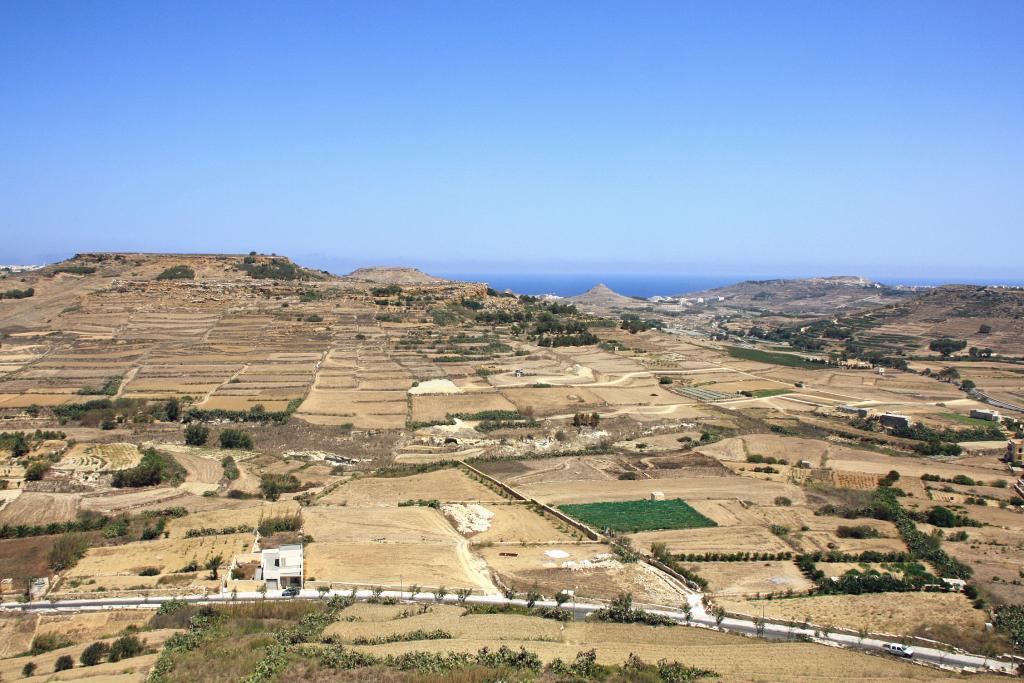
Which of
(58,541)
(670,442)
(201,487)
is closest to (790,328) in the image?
(670,442)

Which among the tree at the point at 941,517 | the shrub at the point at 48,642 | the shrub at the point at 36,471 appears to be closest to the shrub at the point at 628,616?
the shrub at the point at 48,642

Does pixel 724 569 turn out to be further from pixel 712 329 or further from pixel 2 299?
pixel 712 329

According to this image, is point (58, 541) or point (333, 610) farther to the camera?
point (58, 541)

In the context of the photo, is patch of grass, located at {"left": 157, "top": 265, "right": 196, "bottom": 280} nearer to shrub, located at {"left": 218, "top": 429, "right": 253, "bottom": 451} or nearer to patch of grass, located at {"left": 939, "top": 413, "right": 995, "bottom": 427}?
shrub, located at {"left": 218, "top": 429, "right": 253, "bottom": 451}

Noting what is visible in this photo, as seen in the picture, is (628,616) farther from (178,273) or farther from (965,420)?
(178,273)

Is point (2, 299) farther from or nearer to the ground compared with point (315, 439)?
farther from the ground

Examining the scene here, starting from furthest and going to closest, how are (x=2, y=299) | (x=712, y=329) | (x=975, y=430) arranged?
(x=712, y=329) < (x=2, y=299) < (x=975, y=430)
